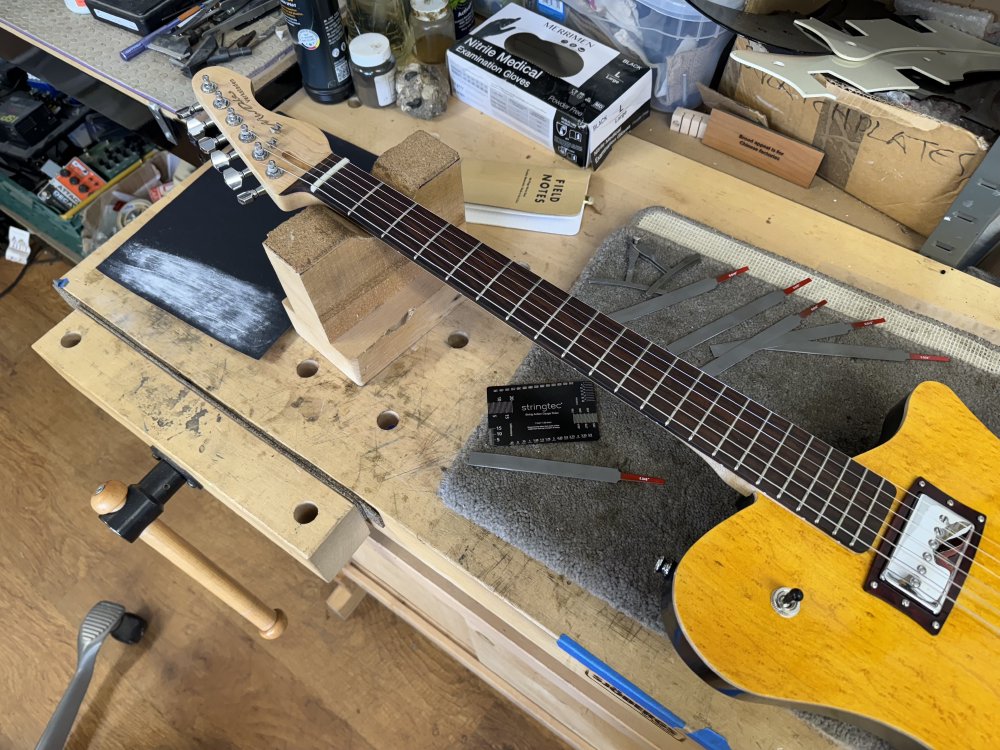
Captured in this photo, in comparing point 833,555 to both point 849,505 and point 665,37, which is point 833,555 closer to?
point 849,505

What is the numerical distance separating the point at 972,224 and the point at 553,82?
0.56 metres

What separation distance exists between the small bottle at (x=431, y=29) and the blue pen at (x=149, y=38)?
360 mm

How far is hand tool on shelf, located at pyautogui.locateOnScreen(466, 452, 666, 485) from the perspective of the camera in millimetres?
702

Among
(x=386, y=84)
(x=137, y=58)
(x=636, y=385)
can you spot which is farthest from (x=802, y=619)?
(x=137, y=58)

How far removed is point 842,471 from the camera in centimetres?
62

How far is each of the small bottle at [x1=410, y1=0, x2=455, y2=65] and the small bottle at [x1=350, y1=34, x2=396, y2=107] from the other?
0.06 metres

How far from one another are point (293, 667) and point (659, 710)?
36.2 inches

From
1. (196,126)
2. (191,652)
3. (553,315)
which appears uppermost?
(196,126)

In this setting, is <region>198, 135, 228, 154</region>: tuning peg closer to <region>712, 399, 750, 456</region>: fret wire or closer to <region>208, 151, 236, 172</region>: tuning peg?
<region>208, 151, 236, 172</region>: tuning peg

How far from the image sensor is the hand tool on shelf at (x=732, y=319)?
78 cm

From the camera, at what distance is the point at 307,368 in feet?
2.69

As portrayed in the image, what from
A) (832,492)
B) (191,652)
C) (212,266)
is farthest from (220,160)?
(191,652)

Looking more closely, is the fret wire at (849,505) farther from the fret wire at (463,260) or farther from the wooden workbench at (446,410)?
the fret wire at (463,260)

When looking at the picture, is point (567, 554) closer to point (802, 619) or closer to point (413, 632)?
point (802, 619)
